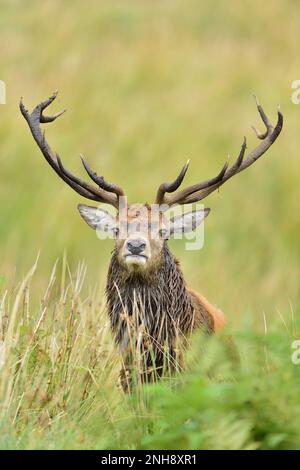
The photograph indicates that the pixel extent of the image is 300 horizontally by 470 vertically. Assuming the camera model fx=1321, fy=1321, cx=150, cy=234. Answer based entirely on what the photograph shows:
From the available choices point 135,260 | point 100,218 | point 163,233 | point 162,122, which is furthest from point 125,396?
point 162,122

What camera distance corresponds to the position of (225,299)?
11.4m

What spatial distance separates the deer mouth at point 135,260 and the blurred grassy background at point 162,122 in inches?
84.1

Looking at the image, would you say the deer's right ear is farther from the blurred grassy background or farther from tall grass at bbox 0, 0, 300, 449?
the blurred grassy background

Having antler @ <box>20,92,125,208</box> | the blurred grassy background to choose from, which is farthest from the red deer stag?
the blurred grassy background

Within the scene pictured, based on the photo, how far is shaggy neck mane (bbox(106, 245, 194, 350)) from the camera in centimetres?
746

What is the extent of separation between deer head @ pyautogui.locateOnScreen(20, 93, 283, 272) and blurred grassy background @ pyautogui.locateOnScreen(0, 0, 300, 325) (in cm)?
170

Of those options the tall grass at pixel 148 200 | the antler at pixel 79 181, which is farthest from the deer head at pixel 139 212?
the tall grass at pixel 148 200

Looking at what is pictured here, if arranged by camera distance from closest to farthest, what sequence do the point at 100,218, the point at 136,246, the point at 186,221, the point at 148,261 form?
the point at 136,246 < the point at 148,261 < the point at 100,218 < the point at 186,221

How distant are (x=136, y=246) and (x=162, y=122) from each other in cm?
792

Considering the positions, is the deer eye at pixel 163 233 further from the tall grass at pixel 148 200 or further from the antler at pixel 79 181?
the tall grass at pixel 148 200

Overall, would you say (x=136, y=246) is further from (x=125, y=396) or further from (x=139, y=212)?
(x=125, y=396)

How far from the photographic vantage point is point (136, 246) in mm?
7184

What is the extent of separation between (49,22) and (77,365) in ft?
39.9

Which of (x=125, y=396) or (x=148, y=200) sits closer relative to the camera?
(x=125, y=396)
